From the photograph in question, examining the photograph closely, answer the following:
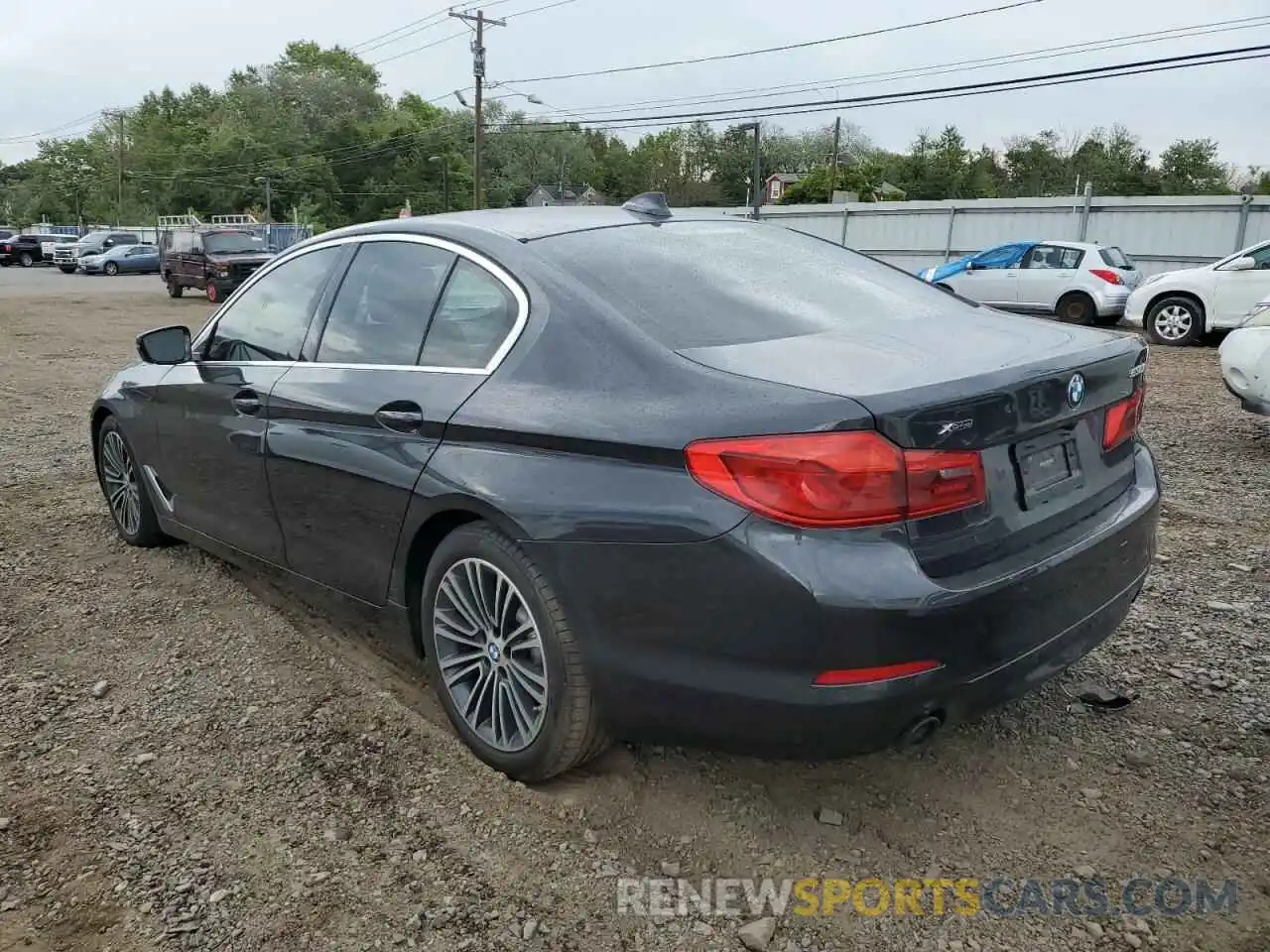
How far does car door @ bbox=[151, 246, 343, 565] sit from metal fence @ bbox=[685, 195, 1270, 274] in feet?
55.3

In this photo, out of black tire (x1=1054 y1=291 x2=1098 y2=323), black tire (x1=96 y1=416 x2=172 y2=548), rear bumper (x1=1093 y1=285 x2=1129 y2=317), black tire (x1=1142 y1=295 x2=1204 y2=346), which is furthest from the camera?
black tire (x1=1054 y1=291 x2=1098 y2=323)

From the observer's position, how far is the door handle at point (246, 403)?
349cm

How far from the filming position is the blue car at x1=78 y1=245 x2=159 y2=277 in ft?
131

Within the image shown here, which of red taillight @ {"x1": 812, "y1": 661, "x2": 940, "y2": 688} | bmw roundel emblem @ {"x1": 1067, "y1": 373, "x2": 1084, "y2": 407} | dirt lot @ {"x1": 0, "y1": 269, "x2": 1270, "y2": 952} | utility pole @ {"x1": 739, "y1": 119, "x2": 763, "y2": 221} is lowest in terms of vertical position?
dirt lot @ {"x1": 0, "y1": 269, "x2": 1270, "y2": 952}

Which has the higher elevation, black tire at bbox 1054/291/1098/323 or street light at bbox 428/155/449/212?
street light at bbox 428/155/449/212

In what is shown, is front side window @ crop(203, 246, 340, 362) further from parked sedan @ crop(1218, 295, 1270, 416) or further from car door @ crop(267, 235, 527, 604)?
parked sedan @ crop(1218, 295, 1270, 416)

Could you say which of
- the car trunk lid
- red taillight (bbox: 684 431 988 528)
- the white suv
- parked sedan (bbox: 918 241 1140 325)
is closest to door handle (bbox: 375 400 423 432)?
the car trunk lid

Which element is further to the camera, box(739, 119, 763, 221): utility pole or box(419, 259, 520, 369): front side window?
box(739, 119, 763, 221): utility pole

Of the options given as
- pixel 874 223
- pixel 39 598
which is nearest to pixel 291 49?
pixel 874 223

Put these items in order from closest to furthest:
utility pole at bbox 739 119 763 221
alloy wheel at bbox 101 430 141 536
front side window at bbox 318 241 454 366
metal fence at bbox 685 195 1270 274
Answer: front side window at bbox 318 241 454 366
alloy wheel at bbox 101 430 141 536
metal fence at bbox 685 195 1270 274
utility pole at bbox 739 119 763 221

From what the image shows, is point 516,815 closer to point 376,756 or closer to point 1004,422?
point 376,756

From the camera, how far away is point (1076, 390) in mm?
2475

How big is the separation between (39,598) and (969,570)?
3.81 meters

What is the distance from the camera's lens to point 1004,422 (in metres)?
2.27
